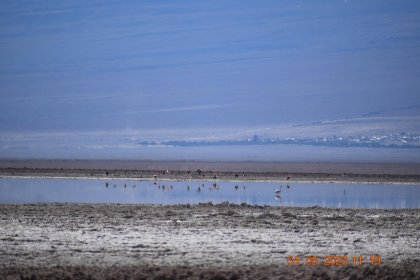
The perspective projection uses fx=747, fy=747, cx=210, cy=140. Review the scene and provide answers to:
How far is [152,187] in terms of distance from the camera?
33.4 meters

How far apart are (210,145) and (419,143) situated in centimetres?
2951

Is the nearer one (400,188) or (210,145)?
(400,188)

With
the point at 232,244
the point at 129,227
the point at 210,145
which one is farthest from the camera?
the point at 210,145

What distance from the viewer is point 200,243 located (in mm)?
13820

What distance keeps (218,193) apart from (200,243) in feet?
51.8

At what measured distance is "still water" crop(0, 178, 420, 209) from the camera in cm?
2517

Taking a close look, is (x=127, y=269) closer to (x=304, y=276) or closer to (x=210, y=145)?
(x=304, y=276)

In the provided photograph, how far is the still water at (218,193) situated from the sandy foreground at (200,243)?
535cm

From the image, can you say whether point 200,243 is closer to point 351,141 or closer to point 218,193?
point 218,193

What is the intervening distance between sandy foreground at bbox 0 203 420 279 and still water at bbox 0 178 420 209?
211 inches

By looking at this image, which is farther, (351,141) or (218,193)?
(351,141)

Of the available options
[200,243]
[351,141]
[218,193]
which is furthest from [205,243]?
[351,141]

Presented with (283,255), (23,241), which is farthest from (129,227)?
(283,255)

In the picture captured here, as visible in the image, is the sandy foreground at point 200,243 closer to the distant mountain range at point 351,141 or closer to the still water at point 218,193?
the still water at point 218,193
